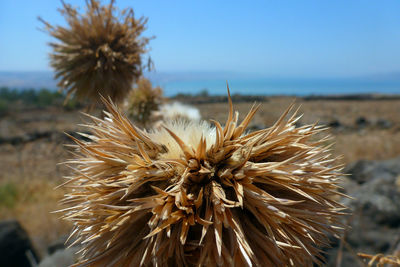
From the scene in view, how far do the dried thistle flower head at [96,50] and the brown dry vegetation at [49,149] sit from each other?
14.7 inches

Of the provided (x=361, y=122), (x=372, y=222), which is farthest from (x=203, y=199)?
(x=361, y=122)

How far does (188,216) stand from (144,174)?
234 mm

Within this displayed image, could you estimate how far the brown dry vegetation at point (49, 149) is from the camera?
376 centimetres

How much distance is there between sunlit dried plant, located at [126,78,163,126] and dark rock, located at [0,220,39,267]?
2.78 meters

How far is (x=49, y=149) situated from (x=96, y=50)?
15.0m

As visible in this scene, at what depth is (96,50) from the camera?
8.57ft

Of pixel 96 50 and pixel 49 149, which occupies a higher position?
pixel 96 50

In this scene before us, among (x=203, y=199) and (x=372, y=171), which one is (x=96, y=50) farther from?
(x=372, y=171)

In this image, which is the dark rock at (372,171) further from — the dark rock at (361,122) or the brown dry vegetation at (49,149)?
the dark rock at (361,122)

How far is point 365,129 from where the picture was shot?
60.1 feet

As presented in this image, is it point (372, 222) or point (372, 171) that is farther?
point (372, 171)

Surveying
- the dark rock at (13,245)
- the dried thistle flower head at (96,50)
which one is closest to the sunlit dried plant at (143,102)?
the dried thistle flower head at (96,50)

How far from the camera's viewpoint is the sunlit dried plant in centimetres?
405

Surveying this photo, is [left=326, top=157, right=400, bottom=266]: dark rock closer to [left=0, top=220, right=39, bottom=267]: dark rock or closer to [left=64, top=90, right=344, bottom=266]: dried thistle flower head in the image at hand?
[left=64, top=90, right=344, bottom=266]: dried thistle flower head
